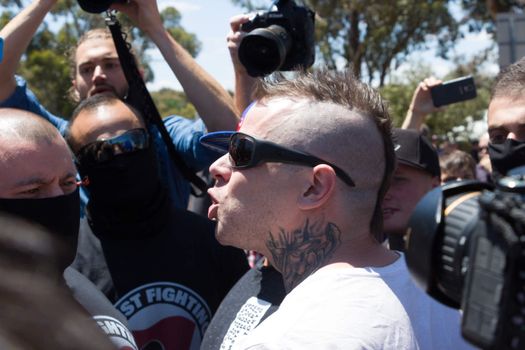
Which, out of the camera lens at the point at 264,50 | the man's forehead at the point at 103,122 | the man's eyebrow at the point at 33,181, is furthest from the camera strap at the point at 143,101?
the man's eyebrow at the point at 33,181

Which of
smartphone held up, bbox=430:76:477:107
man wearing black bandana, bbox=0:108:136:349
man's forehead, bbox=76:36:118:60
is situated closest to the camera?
man wearing black bandana, bbox=0:108:136:349

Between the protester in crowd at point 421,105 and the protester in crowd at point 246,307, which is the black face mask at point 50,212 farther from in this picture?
the protester in crowd at point 421,105

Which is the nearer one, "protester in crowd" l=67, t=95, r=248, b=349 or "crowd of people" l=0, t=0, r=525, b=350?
"crowd of people" l=0, t=0, r=525, b=350

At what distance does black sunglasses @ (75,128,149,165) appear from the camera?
116 inches

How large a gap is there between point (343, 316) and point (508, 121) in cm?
125

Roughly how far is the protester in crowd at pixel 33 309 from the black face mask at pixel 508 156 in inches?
71.2

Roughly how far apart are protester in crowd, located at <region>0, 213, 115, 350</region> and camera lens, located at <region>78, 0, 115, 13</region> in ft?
8.11

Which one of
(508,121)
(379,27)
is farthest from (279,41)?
(379,27)

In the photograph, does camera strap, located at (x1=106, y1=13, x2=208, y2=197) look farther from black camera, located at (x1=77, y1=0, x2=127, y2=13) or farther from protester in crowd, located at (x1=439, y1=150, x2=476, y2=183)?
protester in crowd, located at (x1=439, y1=150, x2=476, y2=183)

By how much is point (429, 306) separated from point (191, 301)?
42.8 inches

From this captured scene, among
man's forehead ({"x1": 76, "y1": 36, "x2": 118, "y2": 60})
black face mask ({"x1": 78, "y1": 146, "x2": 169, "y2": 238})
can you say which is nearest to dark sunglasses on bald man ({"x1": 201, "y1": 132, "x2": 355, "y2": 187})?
black face mask ({"x1": 78, "y1": 146, "x2": 169, "y2": 238})

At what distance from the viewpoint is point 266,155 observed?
195 centimetres

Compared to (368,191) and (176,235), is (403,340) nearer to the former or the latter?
(368,191)

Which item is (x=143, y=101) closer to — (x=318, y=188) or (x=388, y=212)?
(x=388, y=212)
